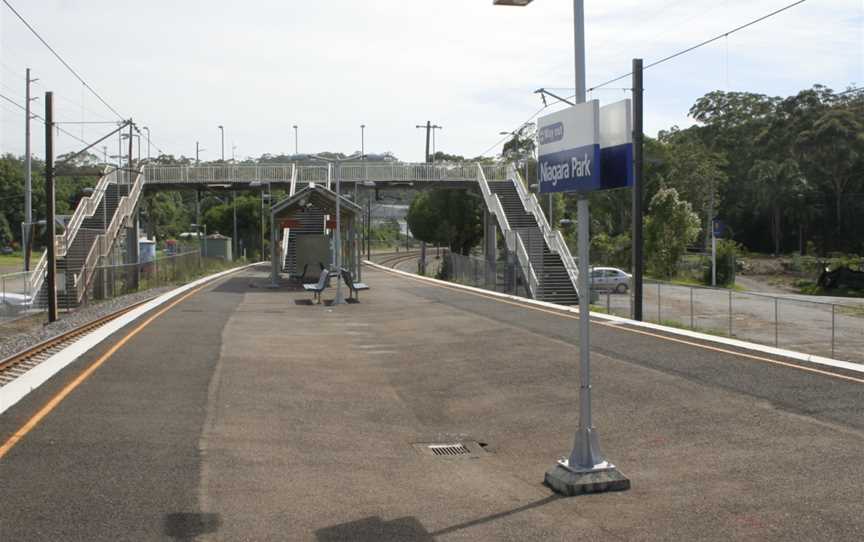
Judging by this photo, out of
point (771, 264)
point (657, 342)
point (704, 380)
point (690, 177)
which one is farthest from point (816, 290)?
point (704, 380)

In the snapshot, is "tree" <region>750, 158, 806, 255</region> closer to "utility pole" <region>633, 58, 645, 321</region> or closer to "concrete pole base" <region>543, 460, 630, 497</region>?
"utility pole" <region>633, 58, 645, 321</region>

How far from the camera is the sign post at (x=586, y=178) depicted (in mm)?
7824

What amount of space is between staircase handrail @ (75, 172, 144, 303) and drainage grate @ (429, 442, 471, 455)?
30.1 m

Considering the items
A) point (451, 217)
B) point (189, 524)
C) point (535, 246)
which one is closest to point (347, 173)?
point (451, 217)

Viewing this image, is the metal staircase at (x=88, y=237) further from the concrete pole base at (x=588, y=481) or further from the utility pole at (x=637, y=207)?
the concrete pole base at (x=588, y=481)

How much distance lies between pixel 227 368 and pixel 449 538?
9183 mm

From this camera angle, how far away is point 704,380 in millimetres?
12383

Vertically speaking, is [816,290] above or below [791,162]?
below

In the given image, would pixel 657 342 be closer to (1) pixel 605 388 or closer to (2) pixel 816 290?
(1) pixel 605 388

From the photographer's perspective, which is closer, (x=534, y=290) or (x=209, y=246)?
(x=534, y=290)

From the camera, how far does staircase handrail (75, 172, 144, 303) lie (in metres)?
37.6

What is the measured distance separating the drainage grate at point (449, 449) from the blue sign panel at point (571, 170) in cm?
314

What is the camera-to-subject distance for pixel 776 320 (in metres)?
19.3

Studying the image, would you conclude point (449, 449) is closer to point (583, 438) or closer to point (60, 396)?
point (583, 438)
